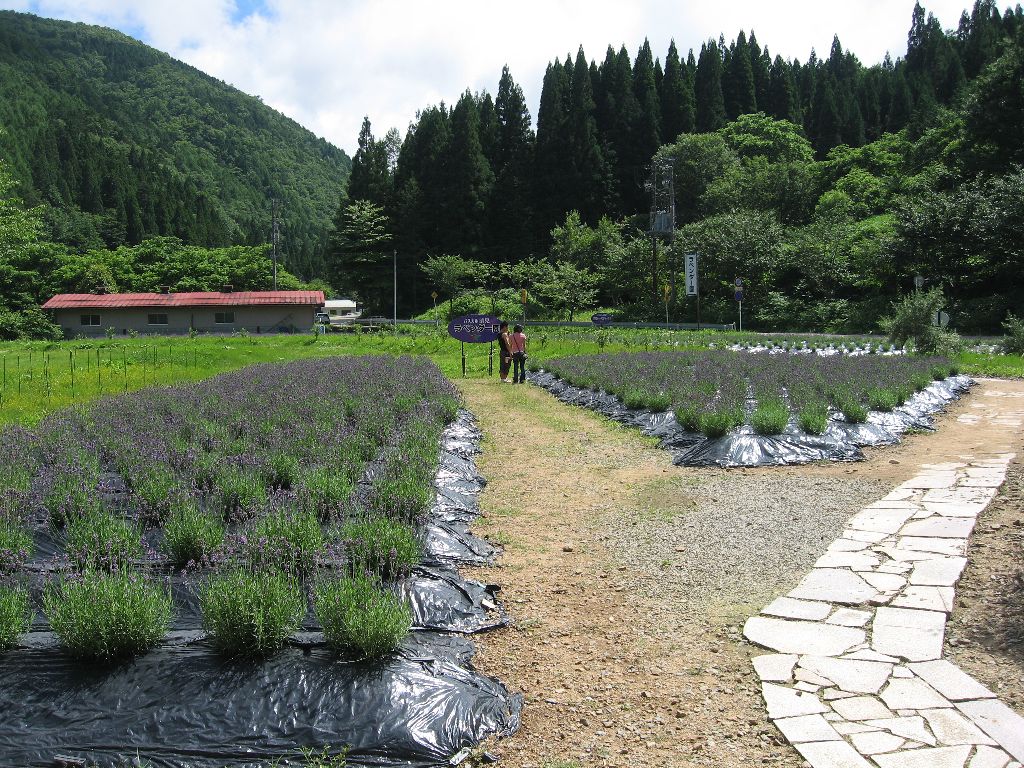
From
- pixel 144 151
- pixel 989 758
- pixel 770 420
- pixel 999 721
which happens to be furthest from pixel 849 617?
pixel 144 151

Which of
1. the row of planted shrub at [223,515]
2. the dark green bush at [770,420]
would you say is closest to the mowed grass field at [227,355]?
the row of planted shrub at [223,515]

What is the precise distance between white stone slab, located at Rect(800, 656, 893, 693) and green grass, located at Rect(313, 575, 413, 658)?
2.09 meters

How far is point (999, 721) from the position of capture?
316 centimetres

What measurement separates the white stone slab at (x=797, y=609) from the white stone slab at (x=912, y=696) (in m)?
0.80

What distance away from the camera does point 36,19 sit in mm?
177000

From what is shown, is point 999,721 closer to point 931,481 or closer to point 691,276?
point 931,481

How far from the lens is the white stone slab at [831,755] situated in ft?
9.64

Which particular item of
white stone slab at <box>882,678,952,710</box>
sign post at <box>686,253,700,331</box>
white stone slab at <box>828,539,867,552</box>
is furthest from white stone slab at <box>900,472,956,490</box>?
sign post at <box>686,253,700,331</box>

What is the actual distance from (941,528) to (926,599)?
1.61 metres

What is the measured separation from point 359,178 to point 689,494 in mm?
66422

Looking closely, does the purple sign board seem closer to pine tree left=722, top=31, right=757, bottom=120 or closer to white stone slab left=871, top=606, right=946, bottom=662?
white stone slab left=871, top=606, right=946, bottom=662

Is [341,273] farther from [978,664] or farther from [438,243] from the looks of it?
[978,664]

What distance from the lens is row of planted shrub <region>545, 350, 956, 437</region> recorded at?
31.7 feet

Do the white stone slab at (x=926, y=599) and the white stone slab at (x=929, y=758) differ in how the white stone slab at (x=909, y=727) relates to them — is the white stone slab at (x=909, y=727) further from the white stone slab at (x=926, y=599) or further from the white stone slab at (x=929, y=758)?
the white stone slab at (x=926, y=599)
